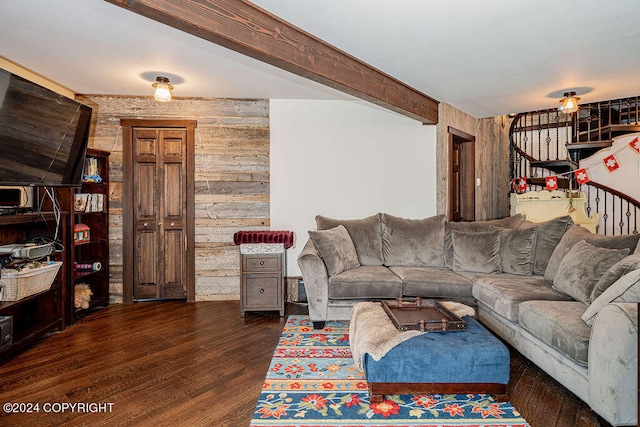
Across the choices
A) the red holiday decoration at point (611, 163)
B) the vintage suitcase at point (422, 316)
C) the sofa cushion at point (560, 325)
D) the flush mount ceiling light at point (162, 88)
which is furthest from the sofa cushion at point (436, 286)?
the red holiday decoration at point (611, 163)

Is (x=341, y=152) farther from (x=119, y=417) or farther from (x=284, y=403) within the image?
(x=119, y=417)

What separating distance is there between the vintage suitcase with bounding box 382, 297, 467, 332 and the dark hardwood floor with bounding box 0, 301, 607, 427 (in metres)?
0.54

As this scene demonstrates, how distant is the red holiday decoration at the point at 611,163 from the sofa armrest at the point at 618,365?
4.97 metres

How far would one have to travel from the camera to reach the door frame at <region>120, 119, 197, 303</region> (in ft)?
13.6

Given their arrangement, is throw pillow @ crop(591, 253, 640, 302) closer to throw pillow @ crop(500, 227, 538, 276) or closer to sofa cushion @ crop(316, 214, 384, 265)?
throw pillow @ crop(500, 227, 538, 276)

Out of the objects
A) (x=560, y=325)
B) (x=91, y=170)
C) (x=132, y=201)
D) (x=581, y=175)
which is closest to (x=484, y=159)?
(x=581, y=175)

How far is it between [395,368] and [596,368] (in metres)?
1.00

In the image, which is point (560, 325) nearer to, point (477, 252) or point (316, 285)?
point (477, 252)

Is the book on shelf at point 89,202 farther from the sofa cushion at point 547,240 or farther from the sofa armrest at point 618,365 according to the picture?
the sofa cushion at point 547,240

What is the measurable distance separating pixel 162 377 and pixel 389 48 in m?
2.88

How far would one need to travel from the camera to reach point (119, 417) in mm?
1916

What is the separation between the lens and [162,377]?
2.35m

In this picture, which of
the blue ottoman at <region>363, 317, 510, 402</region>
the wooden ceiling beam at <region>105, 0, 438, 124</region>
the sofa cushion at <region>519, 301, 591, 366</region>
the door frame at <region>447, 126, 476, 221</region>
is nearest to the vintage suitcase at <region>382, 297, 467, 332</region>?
the blue ottoman at <region>363, 317, 510, 402</region>

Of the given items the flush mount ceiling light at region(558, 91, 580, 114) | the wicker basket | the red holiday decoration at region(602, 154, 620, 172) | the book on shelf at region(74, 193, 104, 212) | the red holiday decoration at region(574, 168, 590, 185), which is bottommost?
the wicker basket
